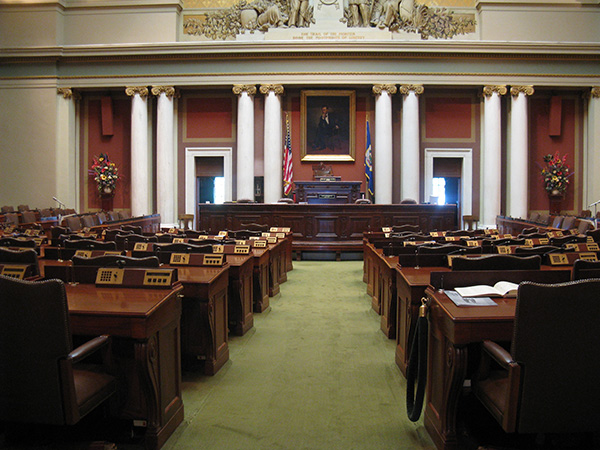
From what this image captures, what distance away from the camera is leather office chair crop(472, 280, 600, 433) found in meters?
2.10

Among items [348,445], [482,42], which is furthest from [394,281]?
[482,42]

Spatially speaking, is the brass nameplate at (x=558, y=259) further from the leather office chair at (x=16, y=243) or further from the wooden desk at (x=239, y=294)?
the leather office chair at (x=16, y=243)

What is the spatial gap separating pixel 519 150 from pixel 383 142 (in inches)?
165

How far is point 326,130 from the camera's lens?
1572 centimetres

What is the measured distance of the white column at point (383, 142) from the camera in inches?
583

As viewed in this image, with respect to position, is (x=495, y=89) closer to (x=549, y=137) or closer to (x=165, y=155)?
(x=549, y=137)

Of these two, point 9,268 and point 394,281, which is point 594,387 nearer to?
point 394,281

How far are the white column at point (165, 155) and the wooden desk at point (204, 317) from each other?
11371 mm

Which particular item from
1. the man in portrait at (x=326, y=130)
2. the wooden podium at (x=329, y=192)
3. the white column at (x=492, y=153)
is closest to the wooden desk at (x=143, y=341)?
the wooden podium at (x=329, y=192)

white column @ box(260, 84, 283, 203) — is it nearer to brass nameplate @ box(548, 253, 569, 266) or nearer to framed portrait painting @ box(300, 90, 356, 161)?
framed portrait painting @ box(300, 90, 356, 161)

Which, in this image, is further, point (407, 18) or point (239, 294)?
point (407, 18)

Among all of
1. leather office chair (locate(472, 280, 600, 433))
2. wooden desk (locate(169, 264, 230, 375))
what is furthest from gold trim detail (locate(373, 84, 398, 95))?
leather office chair (locate(472, 280, 600, 433))

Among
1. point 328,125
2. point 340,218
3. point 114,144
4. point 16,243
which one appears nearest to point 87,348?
point 16,243

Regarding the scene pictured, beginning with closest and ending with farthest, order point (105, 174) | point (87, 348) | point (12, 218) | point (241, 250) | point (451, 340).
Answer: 1. point (87, 348)
2. point (451, 340)
3. point (241, 250)
4. point (12, 218)
5. point (105, 174)
